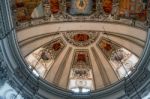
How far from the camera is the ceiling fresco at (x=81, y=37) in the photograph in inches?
725

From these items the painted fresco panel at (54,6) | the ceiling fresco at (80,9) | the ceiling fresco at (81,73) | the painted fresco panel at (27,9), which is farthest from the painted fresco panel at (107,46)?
the painted fresco panel at (27,9)

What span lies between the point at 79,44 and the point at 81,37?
509mm

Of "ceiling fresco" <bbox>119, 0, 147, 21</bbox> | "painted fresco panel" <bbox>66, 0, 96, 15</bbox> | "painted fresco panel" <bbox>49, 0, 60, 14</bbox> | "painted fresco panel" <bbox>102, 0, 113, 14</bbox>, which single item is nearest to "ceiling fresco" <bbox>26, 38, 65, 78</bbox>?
"painted fresco panel" <bbox>49, 0, 60, 14</bbox>

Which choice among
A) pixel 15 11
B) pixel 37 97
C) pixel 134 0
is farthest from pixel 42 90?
pixel 134 0

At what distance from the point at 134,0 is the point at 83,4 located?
2526 mm

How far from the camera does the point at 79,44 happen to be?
19109mm

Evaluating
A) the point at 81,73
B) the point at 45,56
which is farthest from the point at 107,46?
the point at 45,56

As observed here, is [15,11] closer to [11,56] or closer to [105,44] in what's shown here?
[11,56]

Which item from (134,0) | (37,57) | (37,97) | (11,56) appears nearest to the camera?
(11,56)

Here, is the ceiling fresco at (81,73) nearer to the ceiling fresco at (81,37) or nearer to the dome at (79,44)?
the dome at (79,44)

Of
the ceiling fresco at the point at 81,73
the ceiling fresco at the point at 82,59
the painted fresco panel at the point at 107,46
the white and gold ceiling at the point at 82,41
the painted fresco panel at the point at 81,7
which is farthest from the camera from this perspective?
the painted fresco panel at the point at 107,46

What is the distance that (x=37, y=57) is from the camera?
17.5 m

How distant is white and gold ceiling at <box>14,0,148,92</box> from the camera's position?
52.2 feet

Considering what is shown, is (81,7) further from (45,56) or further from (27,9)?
(45,56)
